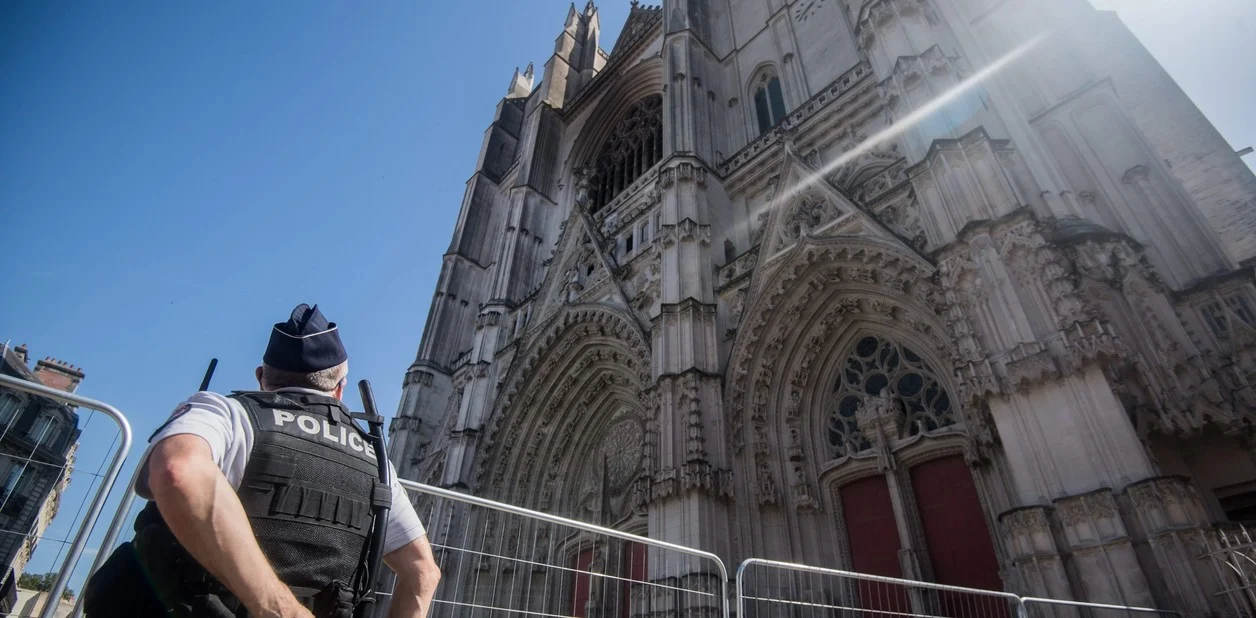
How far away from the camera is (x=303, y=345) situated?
1.83m

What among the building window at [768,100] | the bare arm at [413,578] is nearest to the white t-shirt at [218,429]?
the bare arm at [413,578]

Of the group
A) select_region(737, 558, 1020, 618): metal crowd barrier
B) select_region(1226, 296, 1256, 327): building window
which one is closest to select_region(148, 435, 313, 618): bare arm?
select_region(737, 558, 1020, 618): metal crowd barrier

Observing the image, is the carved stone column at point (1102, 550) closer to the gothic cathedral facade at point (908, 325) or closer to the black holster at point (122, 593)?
the gothic cathedral facade at point (908, 325)

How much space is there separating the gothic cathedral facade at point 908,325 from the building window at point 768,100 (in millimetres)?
137

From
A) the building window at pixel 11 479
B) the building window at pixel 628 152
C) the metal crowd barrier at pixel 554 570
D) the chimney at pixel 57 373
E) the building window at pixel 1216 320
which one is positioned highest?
the building window at pixel 628 152

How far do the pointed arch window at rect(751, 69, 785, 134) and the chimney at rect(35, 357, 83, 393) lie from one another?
24.0 m

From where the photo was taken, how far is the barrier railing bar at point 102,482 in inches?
74.8

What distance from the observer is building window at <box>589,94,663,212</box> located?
60.7 ft

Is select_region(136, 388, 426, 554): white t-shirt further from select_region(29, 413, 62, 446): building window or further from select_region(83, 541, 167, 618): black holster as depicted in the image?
select_region(29, 413, 62, 446): building window

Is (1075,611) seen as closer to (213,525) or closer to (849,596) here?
(849,596)

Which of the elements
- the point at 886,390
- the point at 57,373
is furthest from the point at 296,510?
the point at 57,373

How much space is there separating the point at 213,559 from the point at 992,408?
6.73 meters

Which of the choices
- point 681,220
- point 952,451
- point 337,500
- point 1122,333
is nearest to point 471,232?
point 681,220

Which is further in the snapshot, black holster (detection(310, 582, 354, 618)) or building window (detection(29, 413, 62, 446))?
building window (detection(29, 413, 62, 446))
